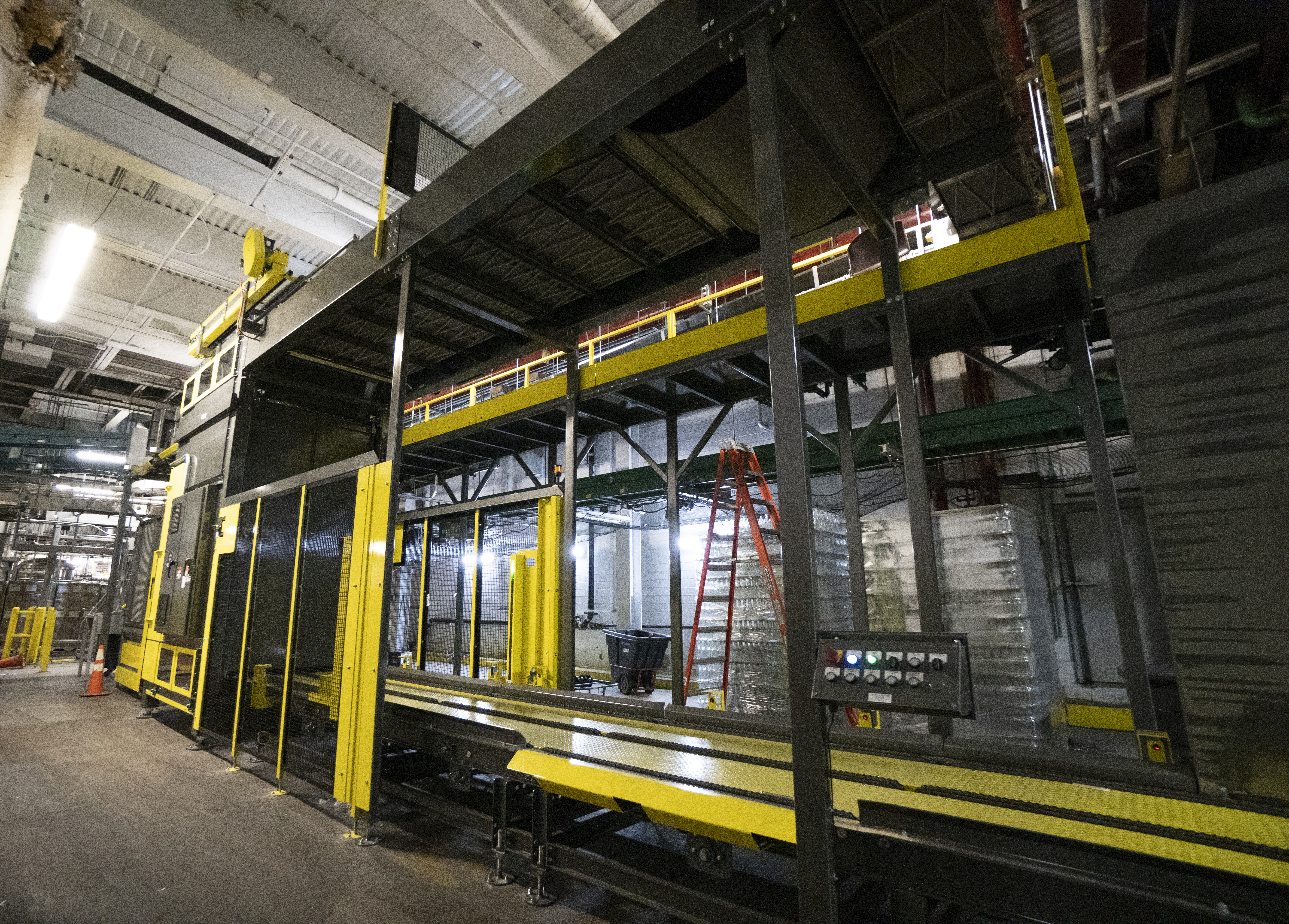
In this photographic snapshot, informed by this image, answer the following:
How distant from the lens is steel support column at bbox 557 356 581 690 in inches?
225

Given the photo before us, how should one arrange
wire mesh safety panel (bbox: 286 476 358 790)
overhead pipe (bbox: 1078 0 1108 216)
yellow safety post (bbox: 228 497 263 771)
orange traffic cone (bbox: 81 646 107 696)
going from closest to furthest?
1. overhead pipe (bbox: 1078 0 1108 216)
2. wire mesh safety panel (bbox: 286 476 358 790)
3. yellow safety post (bbox: 228 497 263 771)
4. orange traffic cone (bbox: 81 646 107 696)

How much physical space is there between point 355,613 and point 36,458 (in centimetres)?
1735

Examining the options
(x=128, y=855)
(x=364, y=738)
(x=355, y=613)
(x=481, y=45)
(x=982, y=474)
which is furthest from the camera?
(x=982, y=474)

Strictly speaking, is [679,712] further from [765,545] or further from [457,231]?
[457,231]

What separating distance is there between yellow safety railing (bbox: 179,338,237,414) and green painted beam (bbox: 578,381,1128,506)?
6.30 m

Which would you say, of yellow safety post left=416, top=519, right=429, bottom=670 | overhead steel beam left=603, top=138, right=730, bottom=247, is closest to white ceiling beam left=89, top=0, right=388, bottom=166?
yellow safety post left=416, top=519, right=429, bottom=670

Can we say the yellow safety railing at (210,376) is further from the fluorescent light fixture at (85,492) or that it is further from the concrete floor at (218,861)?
the fluorescent light fixture at (85,492)

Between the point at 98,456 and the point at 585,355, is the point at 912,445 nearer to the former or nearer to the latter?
A: the point at 585,355

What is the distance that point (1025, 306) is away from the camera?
4516mm

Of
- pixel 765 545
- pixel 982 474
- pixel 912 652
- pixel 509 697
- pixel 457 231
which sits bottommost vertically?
pixel 509 697

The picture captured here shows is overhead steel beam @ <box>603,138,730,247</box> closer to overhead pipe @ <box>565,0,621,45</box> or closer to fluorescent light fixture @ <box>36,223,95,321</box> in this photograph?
overhead pipe @ <box>565,0,621,45</box>

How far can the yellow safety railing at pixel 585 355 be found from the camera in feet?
27.9

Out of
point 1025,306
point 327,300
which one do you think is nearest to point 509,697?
point 327,300

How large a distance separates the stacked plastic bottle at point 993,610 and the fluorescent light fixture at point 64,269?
422 inches
